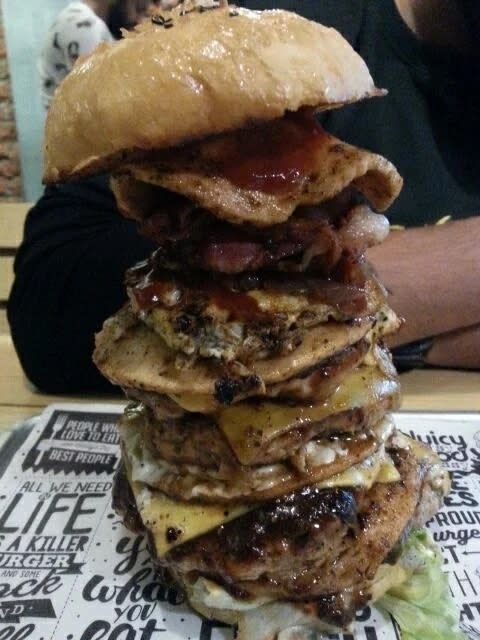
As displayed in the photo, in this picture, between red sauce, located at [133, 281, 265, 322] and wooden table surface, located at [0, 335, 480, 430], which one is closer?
red sauce, located at [133, 281, 265, 322]

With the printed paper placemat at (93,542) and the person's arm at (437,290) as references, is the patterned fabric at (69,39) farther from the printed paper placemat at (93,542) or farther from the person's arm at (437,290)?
the printed paper placemat at (93,542)

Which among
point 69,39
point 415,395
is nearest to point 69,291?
point 415,395

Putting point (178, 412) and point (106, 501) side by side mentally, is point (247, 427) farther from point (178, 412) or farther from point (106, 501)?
point (106, 501)

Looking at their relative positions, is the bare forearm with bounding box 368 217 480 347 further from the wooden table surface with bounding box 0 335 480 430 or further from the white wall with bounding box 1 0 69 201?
the white wall with bounding box 1 0 69 201

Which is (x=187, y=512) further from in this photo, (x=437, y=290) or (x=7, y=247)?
(x=7, y=247)

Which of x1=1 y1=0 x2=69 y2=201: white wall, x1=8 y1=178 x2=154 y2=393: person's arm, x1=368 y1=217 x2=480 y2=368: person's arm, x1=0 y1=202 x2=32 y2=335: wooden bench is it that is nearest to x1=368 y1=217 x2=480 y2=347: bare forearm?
x1=368 y1=217 x2=480 y2=368: person's arm

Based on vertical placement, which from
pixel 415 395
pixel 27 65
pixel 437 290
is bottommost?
pixel 27 65
